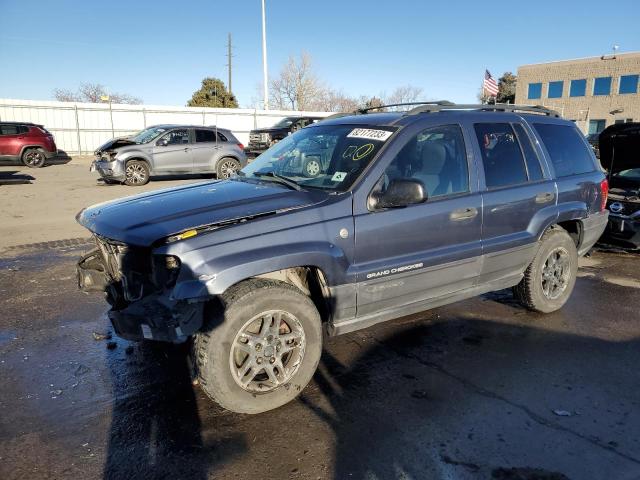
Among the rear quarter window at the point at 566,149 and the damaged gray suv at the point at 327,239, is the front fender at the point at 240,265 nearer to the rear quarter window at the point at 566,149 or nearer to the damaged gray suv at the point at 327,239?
the damaged gray suv at the point at 327,239

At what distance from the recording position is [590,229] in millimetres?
5066

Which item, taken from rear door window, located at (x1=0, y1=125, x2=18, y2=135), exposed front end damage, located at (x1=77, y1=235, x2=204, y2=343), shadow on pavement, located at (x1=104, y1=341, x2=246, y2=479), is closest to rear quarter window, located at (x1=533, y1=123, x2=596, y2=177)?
exposed front end damage, located at (x1=77, y1=235, x2=204, y2=343)

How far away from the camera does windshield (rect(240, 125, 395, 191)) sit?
3543 millimetres

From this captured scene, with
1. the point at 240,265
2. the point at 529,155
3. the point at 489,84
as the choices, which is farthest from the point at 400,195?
the point at 489,84

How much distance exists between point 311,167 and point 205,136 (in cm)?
1248

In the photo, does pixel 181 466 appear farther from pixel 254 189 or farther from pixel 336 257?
pixel 254 189

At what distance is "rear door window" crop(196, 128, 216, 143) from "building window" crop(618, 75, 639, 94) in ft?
135

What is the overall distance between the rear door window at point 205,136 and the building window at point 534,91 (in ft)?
143

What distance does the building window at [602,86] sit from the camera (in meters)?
43.6

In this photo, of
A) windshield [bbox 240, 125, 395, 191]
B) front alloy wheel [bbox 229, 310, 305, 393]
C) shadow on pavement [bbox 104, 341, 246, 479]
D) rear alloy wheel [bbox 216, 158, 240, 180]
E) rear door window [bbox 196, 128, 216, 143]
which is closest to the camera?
shadow on pavement [bbox 104, 341, 246, 479]

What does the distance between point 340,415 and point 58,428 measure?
5.61 feet

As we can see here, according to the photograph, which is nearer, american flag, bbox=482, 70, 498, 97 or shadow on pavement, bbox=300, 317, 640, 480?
shadow on pavement, bbox=300, 317, 640, 480

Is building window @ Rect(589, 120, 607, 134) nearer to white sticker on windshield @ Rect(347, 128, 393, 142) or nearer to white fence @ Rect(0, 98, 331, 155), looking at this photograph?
white fence @ Rect(0, 98, 331, 155)

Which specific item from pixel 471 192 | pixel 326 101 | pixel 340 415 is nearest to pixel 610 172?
pixel 471 192
